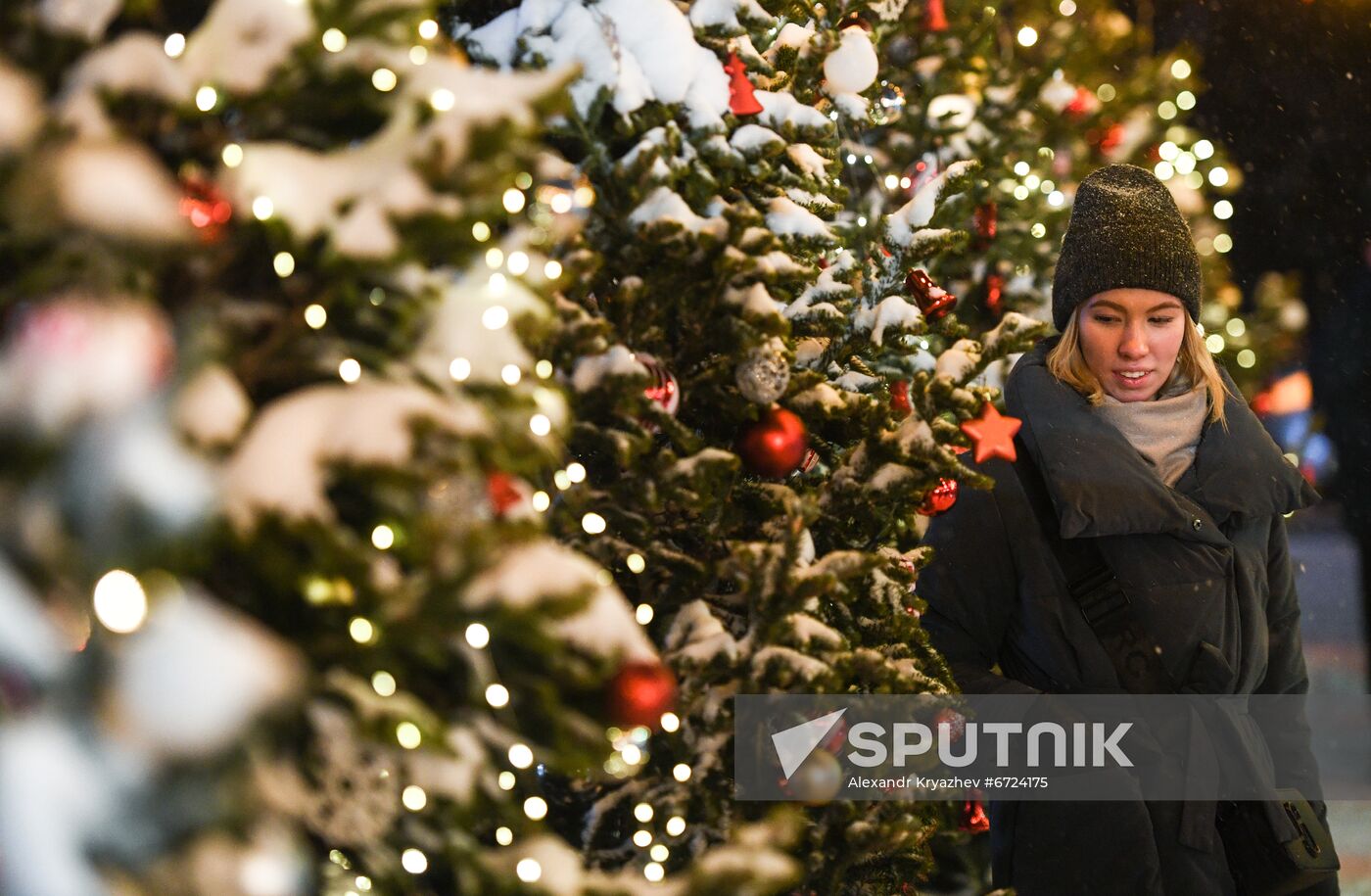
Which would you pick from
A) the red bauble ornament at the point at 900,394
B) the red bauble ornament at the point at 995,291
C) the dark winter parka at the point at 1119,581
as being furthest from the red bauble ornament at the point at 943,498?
the red bauble ornament at the point at 995,291

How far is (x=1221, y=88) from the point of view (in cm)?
1014

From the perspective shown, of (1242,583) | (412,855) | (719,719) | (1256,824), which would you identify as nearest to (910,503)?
(719,719)

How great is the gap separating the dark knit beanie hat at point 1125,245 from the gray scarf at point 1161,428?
0.27 metres

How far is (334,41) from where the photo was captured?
5.06 feet

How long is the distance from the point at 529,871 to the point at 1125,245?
2.16 meters

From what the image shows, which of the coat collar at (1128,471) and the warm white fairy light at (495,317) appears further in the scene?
the coat collar at (1128,471)

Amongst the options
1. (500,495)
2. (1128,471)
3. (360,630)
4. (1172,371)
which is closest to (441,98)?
(500,495)

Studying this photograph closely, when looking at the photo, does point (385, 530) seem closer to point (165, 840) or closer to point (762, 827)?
point (165, 840)

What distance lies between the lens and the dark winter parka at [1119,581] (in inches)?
108

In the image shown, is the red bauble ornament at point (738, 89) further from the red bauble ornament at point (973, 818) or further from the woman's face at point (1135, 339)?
the red bauble ornament at point (973, 818)

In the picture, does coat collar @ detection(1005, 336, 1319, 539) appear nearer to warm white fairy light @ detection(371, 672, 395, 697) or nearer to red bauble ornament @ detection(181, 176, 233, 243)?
warm white fairy light @ detection(371, 672, 395, 697)

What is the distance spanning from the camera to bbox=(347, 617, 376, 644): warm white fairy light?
150cm

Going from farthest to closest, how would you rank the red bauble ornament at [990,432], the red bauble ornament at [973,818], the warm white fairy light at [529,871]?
the red bauble ornament at [973,818] < the red bauble ornament at [990,432] < the warm white fairy light at [529,871]

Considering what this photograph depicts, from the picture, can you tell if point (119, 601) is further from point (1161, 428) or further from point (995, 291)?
point (995, 291)
